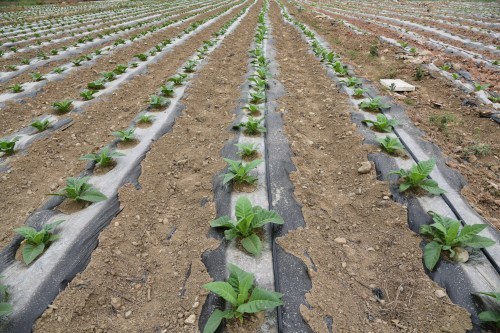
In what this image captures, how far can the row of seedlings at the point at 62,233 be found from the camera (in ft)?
5.82

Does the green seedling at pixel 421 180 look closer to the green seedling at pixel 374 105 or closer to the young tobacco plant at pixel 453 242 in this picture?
the young tobacco plant at pixel 453 242

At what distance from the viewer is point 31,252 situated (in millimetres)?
2023

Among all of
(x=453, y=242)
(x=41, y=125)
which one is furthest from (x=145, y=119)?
(x=453, y=242)

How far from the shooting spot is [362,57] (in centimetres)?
723

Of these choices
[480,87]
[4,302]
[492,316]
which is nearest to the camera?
[492,316]

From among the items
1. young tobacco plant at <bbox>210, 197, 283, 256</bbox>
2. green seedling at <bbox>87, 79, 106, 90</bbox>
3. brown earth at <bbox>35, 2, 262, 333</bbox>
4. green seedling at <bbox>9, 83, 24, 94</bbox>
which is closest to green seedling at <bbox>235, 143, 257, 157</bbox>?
brown earth at <bbox>35, 2, 262, 333</bbox>

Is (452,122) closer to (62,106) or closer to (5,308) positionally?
(5,308)

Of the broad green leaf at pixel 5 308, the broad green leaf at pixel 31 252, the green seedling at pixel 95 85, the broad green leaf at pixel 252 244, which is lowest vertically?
the broad green leaf at pixel 31 252

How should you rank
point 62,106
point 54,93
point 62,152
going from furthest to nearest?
1. point 54,93
2. point 62,106
3. point 62,152

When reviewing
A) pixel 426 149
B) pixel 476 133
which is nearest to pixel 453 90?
pixel 476 133

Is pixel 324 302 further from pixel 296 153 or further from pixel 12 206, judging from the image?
pixel 12 206

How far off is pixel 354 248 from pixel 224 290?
3.77ft

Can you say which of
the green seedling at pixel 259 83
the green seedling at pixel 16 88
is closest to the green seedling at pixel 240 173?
the green seedling at pixel 259 83

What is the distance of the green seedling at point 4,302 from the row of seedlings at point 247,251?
44.6 inches
